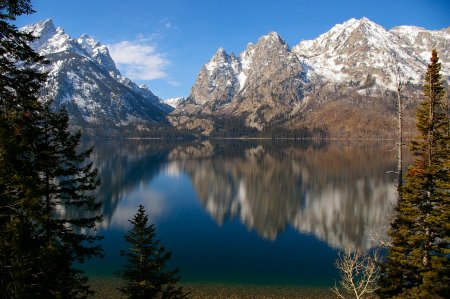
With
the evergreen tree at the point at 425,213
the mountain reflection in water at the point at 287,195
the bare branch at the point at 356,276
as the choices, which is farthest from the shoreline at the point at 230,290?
the mountain reflection in water at the point at 287,195

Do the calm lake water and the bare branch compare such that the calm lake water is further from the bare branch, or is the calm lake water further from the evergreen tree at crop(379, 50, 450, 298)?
the bare branch

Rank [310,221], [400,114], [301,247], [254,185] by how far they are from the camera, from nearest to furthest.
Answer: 1. [400,114]
2. [301,247]
3. [310,221]
4. [254,185]

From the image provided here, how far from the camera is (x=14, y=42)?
1533cm

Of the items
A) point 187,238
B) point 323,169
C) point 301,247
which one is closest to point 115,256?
point 187,238

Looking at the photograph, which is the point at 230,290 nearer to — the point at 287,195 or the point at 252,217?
the point at 252,217

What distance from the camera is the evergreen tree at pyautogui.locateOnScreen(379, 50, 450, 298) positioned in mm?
25234

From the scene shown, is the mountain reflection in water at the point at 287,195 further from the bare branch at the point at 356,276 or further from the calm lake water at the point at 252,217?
the bare branch at the point at 356,276

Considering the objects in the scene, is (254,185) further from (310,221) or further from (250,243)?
(250,243)

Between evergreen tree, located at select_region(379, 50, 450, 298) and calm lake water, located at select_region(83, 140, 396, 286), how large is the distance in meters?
3.13

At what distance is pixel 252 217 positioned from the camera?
94750mm

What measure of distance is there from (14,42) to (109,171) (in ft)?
527

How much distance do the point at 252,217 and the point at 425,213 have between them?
7032 cm

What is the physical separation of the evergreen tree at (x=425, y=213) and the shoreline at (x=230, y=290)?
21692 millimetres

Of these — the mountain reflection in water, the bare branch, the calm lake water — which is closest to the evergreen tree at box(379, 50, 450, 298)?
the bare branch
